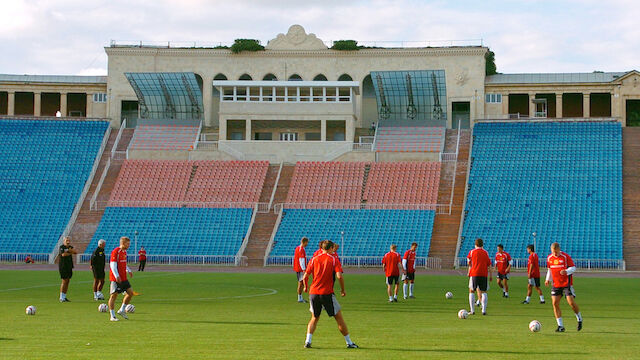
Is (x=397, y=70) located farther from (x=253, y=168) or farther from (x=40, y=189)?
(x=40, y=189)

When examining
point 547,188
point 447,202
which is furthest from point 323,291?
point 547,188

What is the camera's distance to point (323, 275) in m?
17.2

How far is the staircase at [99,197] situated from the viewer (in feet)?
208

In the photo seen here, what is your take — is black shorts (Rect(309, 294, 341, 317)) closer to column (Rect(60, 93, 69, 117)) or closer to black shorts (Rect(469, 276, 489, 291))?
black shorts (Rect(469, 276, 489, 291))

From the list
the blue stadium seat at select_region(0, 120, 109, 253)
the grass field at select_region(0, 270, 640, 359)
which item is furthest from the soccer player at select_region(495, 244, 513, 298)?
the blue stadium seat at select_region(0, 120, 109, 253)

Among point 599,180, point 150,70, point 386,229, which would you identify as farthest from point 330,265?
point 150,70

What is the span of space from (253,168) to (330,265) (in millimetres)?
56037

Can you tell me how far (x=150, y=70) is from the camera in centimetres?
8375

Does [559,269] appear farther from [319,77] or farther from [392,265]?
[319,77]

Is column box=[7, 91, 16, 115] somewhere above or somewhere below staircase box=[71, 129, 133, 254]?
above

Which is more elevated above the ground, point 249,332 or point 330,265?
point 330,265

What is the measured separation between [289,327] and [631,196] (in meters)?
49.3

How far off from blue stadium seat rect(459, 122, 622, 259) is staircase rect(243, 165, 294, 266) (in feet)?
45.3

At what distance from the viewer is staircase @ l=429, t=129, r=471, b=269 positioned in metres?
59.3
